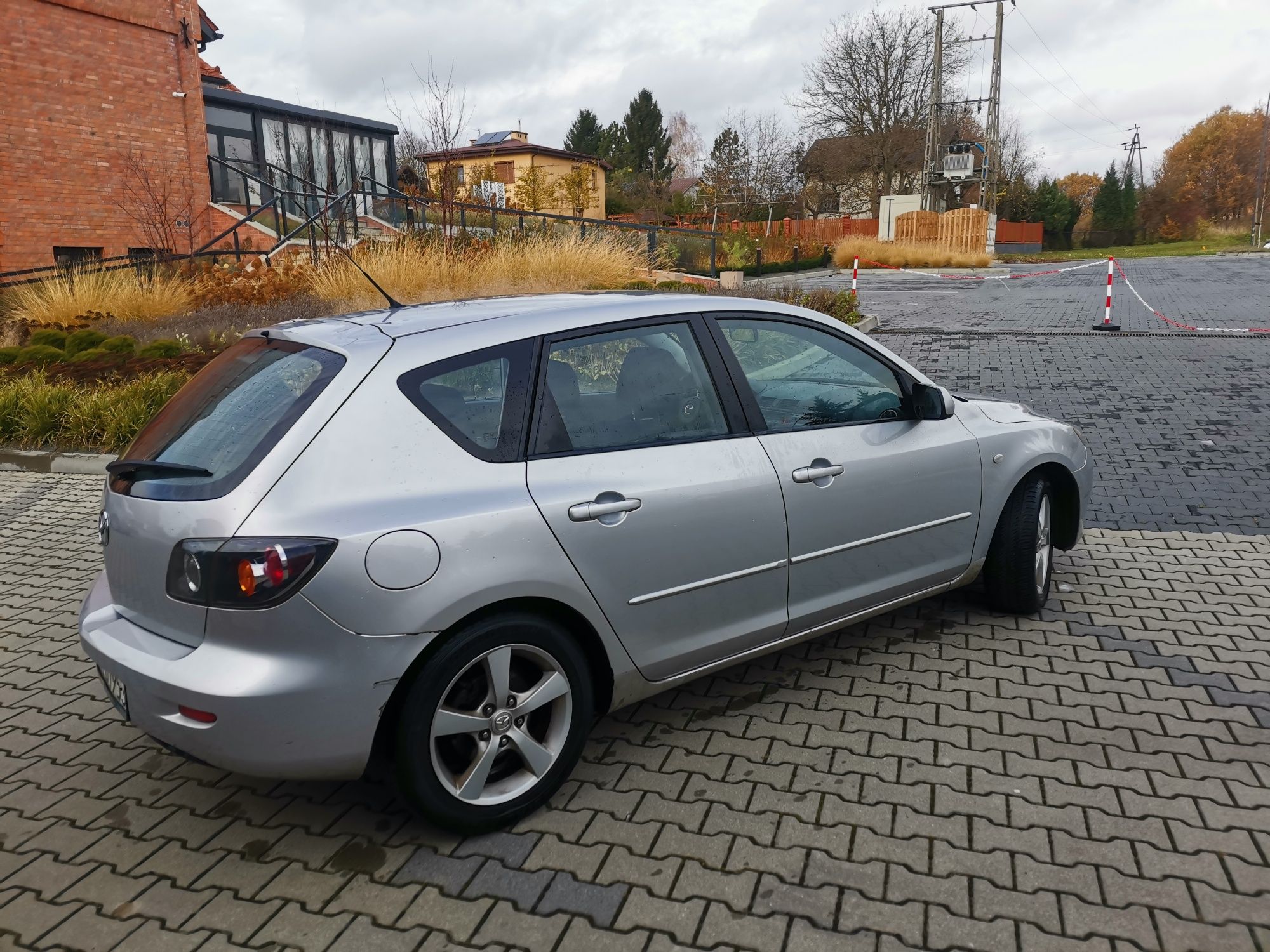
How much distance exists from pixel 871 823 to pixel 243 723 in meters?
1.88

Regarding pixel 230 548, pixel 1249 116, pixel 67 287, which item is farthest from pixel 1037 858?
pixel 1249 116

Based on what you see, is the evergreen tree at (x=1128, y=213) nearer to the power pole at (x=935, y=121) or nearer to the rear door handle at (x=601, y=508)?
the power pole at (x=935, y=121)

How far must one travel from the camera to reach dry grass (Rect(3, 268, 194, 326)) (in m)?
13.7

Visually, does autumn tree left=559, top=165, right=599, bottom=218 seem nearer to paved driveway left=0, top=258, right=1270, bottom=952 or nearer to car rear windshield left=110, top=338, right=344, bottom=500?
paved driveway left=0, top=258, right=1270, bottom=952

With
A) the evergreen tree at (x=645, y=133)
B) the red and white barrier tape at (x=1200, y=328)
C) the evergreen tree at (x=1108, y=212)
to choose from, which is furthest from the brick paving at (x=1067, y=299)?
the evergreen tree at (x=645, y=133)

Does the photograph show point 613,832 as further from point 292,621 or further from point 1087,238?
point 1087,238

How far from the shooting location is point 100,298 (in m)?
14.0

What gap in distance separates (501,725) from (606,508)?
0.74m

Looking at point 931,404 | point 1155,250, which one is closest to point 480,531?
point 931,404

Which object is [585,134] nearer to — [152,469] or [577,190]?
[577,190]

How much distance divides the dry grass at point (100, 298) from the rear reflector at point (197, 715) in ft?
40.5

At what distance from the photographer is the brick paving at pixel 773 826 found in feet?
8.84

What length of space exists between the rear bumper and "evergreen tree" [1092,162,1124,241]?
72.0 metres

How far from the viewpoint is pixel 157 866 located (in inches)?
119
